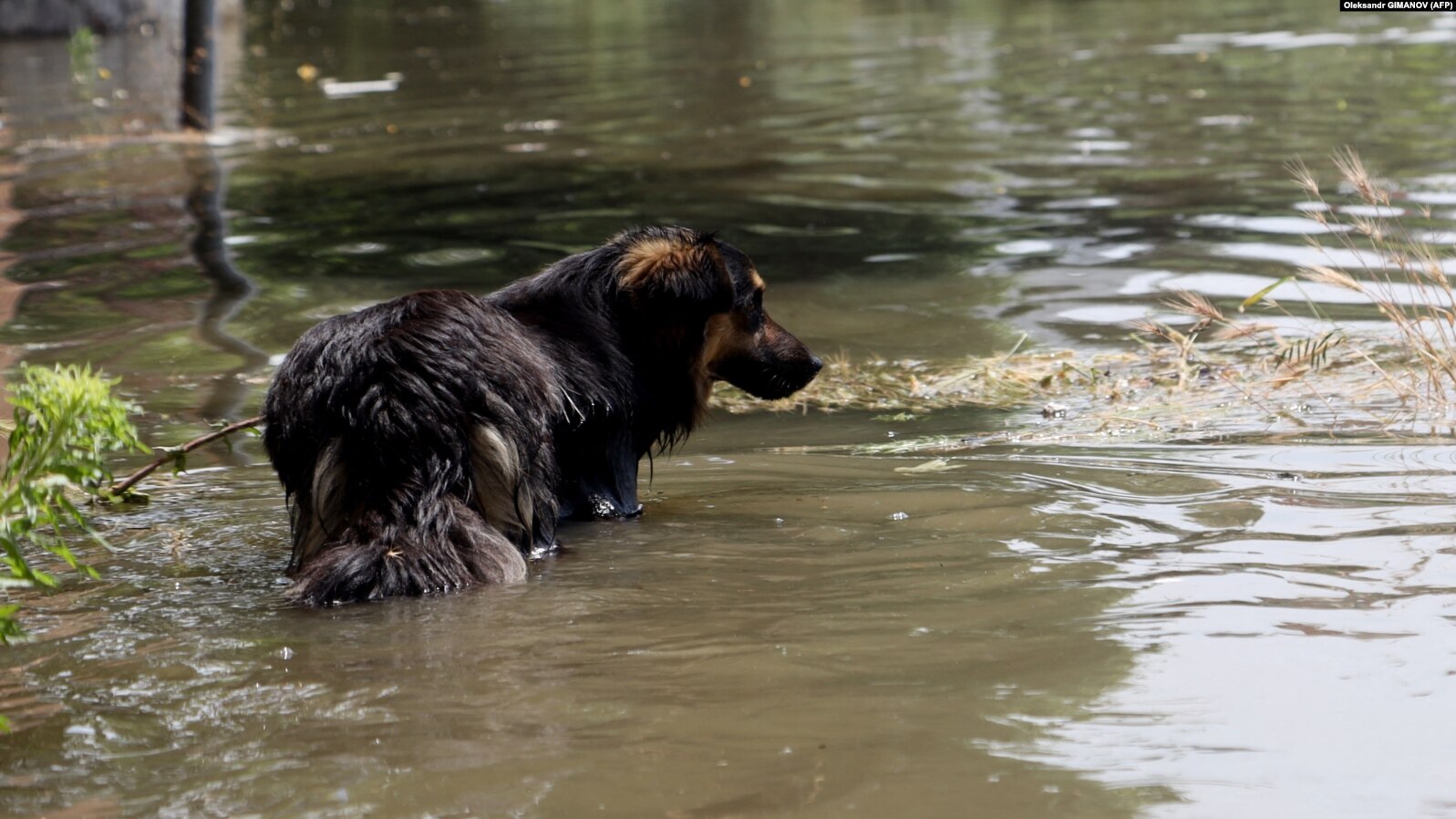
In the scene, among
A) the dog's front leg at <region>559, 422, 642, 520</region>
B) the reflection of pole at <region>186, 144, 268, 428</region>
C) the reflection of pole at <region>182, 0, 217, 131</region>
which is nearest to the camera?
the dog's front leg at <region>559, 422, 642, 520</region>

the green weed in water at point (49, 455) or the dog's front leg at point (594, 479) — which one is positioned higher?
the green weed in water at point (49, 455)

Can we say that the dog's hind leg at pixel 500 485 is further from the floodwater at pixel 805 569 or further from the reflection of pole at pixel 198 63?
the reflection of pole at pixel 198 63

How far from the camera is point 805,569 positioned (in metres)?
4.97

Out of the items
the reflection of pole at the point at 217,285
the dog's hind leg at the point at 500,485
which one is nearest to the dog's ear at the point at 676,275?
the dog's hind leg at the point at 500,485

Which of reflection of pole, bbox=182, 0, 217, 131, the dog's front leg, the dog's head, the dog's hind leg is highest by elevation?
reflection of pole, bbox=182, 0, 217, 131

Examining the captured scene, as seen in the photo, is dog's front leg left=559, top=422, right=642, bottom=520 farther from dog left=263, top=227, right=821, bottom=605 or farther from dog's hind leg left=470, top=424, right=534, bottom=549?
dog's hind leg left=470, top=424, right=534, bottom=549

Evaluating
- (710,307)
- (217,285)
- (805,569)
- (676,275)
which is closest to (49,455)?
(805,569)

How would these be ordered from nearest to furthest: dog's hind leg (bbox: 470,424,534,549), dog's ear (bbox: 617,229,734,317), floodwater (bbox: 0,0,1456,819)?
floodwater (bbox: 0,0,1456,819) < dog's hind leg (bbox: 470,424,534,549) < dog's ear (bbox: 617,229,734,317)

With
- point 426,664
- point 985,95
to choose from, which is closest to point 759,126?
point 985,95

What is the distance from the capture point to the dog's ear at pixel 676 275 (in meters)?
6.26

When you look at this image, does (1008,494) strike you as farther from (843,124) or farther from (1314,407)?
(843,124)

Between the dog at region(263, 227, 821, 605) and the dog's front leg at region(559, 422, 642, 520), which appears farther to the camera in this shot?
the dog's front leg at region(559, 422, 642, 520)

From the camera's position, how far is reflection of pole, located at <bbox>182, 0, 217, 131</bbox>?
15375 millimetres

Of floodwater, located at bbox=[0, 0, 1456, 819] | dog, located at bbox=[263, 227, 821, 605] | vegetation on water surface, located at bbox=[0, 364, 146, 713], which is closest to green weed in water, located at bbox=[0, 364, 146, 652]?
vegetation on water surface, located at bbox=[0, 364, 146, 713]
